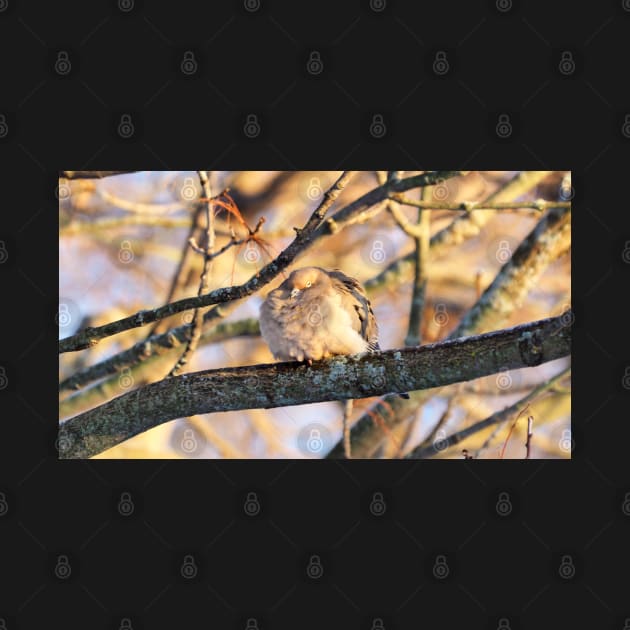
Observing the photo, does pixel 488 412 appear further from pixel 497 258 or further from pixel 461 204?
pixel 461 204

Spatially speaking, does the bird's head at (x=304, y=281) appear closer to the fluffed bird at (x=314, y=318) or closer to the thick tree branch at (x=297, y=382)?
the fluffed bird at (x=314, y=318)

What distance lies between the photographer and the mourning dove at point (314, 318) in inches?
139

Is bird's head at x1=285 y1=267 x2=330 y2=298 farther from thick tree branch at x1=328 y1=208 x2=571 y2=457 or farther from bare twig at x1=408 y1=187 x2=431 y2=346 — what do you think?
thick tree branch at x1=328 y1=208 x2=571 y2=457

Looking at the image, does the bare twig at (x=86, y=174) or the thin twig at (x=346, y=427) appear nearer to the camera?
the bare twig at (x=86, y=174)

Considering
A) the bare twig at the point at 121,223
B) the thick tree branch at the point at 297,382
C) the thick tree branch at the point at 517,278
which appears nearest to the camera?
the thick tree branch at the point at 297,382

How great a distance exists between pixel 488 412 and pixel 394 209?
1.70 metres

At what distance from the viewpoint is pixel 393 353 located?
3211mm

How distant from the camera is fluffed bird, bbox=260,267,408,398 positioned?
3.53 meters

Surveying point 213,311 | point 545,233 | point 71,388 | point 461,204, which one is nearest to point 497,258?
point 545,233

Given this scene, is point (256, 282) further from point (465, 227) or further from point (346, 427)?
point (465, 227)

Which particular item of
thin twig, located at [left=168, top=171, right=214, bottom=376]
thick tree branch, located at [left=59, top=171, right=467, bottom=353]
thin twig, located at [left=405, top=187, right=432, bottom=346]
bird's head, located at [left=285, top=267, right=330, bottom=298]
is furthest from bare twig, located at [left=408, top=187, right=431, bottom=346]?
thin twig, located at [left=168, top=171, right=214, bottom=376]

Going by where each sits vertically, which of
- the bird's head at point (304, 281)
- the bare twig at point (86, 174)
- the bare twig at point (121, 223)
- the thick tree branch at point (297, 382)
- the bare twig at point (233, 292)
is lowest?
the thick tree branch at point (297, 382)

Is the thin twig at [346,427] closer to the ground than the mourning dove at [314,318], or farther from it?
closer to the ground

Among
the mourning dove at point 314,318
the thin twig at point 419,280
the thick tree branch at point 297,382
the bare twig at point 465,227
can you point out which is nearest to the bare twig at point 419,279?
the thin twig at point 419,280
